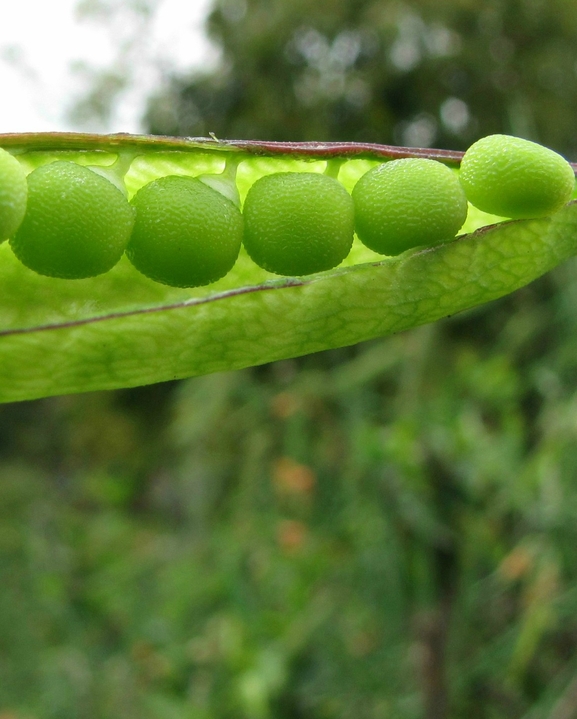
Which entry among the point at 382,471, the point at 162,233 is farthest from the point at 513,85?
the point at 162,233

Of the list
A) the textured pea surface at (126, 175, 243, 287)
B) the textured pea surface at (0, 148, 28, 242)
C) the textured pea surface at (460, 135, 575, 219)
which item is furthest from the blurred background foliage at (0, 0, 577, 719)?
the textured pea surface at (0, 148, 28, 242)

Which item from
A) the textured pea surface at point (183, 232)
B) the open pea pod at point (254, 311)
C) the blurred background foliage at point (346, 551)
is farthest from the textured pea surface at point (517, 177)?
the blurred background foliage at point (346, 551)

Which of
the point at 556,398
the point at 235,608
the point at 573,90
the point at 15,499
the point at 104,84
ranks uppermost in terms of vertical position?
the point at 104,84

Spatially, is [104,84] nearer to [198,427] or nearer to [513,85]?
[513,85]

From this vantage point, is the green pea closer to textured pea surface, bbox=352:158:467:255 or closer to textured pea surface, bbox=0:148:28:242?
textured pea surface, bbox=0:148:28:242

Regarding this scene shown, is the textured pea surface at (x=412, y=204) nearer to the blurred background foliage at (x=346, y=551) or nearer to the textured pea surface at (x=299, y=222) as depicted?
the textured pea surface at (x=299, y=222)

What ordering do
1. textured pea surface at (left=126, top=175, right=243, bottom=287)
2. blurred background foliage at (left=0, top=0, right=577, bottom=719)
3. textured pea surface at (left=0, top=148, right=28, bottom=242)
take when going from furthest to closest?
blurred background foliage at (left=0, top=0, right=577, bottom=719)
textured pea surface at (left=126, top=175, right=243, bottom=287)
textured pea surface at (left=0, top=148, right=28, bottom=242)
